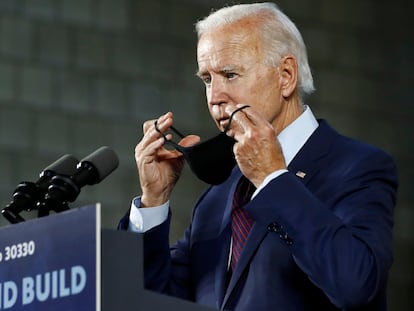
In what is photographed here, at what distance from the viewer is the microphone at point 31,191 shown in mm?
2879

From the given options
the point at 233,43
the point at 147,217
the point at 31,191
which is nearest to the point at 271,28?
the point at 233,43

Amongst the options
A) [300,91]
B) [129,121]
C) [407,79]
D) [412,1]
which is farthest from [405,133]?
[300,91]

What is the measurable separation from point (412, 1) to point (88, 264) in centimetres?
612

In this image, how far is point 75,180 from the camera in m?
2.90

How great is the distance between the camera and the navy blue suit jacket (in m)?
2.90

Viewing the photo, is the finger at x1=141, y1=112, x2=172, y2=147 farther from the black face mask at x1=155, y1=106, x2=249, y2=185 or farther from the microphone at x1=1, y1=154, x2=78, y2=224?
the microphone at x1=1, y1=154, x2=78, y2=224

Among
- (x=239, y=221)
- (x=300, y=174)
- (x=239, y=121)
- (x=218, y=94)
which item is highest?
(x=218, y=94)

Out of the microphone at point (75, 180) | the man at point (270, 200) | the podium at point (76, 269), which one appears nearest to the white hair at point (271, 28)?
the man at point (270, 200)

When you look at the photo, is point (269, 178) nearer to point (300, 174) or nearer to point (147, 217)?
point (300, 174)

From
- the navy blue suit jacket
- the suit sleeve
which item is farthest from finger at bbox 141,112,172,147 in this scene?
the suit sleeve

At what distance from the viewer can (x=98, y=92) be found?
7281 mm

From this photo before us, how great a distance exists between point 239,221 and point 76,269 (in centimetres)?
92

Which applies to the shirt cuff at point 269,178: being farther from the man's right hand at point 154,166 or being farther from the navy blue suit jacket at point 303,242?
the man's right hand at point 154,166

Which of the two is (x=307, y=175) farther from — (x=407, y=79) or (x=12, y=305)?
(x=407, y=79)
